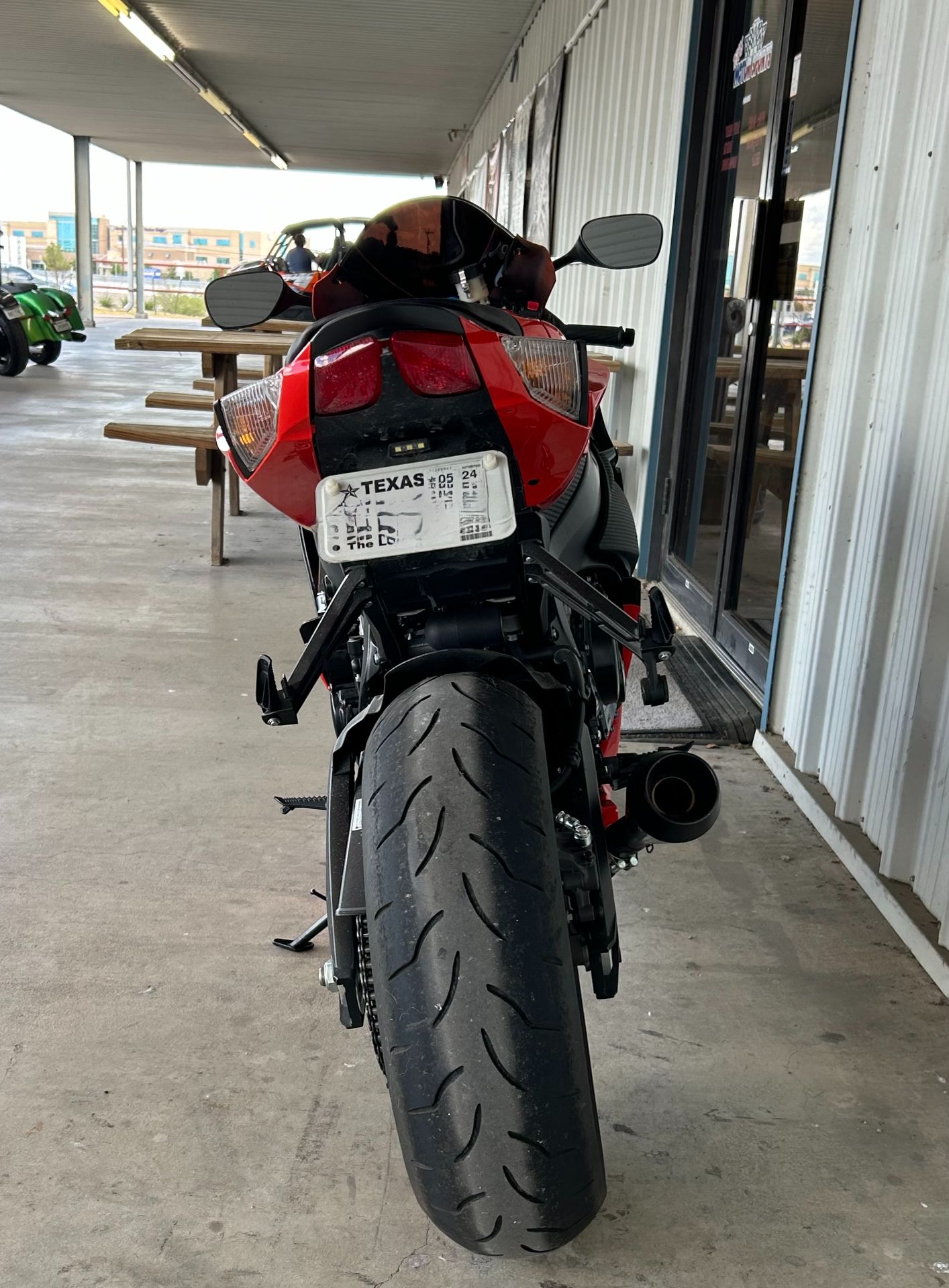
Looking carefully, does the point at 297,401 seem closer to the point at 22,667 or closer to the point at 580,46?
the point at 22,667

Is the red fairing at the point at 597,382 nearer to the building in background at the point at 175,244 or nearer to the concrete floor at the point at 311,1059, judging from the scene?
A: the concrete floor at the point at 311,1059

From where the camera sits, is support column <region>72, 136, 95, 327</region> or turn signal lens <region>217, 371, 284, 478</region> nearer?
turn signal lens <region>217, 371, 284, 478</region>

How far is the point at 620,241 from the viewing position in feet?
5.89

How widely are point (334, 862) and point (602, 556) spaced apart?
0.72 meters

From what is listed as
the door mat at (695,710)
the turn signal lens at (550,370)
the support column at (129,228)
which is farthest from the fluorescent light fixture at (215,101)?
A: the turn signal lens at (550,370)

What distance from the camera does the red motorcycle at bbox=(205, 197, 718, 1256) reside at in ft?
3.67

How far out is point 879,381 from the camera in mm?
2357

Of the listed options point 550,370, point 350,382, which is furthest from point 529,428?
point 350,382

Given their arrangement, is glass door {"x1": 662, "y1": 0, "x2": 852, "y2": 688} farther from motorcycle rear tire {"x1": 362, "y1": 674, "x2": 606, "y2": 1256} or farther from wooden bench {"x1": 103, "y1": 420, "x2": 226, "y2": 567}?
motorcycle rear tire {"x1": 362, "y1": 674, "x2": 606, "y2": 1256}

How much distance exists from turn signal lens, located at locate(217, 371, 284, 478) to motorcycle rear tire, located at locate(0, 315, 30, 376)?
1179cm

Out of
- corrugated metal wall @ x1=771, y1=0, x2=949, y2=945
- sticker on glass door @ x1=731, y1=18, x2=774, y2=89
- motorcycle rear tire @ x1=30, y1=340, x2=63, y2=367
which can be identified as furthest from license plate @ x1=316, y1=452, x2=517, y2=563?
motorcycle rear tire @ x1=30, y1=340, x2=63, y2=367

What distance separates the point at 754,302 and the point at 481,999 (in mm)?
2980

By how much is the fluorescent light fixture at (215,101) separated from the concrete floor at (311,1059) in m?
14.2

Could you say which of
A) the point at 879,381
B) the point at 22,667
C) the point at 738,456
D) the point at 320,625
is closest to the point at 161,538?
the point at 22,667
